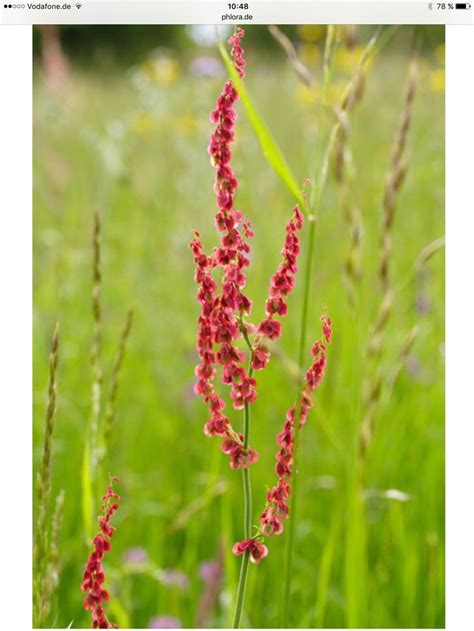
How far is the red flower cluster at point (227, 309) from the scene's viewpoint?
55 centimetres

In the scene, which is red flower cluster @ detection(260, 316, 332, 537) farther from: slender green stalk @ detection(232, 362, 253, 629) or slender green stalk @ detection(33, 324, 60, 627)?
slender green stalk @ detection(33, 324, 60, 627)

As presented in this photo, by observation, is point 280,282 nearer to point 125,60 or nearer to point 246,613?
point 246,613

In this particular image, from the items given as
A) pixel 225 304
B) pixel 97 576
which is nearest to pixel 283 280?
pixel 225 304

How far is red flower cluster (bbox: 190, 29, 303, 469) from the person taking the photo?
1.81 ft

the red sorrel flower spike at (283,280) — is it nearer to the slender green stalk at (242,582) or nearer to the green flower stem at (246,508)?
the green flower stem at (246,508)

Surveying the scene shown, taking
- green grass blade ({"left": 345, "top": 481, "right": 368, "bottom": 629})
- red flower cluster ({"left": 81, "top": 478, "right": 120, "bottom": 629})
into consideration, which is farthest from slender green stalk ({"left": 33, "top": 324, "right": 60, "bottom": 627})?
green grass blade ({"left": 345, "top": 481, "right": 368, "bottom": 629})

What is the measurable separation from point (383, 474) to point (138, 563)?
0.56 m

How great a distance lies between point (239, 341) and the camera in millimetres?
1786
